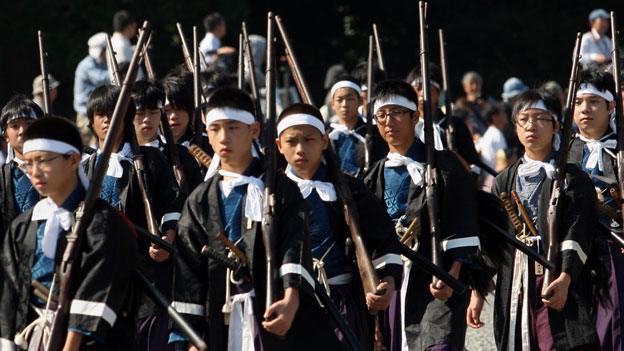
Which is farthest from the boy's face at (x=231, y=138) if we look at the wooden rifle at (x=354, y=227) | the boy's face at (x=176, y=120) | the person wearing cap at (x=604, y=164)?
the boy's face at (x=176, y=120)

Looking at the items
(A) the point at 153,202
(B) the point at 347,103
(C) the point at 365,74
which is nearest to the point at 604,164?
(A) the point at 153,202

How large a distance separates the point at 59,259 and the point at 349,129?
5907mm

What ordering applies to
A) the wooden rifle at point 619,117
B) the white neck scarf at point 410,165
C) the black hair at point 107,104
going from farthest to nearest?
the wooden rifle at point 619,117, the black hair at point 107,104, the white neck scarf at point 410,165

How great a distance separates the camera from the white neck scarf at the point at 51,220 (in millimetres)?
6199

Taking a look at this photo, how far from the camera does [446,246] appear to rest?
26.1 ft

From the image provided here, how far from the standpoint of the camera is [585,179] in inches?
315

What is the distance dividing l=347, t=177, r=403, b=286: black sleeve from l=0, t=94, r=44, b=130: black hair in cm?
202

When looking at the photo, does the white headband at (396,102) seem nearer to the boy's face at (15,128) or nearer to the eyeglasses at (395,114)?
the eyeglasses at (395,114)

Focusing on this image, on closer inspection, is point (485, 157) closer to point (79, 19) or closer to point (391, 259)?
point (79, 19)

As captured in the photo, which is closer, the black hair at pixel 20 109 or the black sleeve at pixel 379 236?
the black sleeve at pixel 379 236

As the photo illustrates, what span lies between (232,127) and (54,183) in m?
0.92

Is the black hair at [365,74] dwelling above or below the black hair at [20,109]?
above

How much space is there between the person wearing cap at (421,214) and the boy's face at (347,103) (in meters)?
3.49

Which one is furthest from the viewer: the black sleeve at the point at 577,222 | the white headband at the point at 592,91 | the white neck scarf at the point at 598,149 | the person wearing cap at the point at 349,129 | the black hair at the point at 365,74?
the black hair at the point at 365,74
